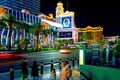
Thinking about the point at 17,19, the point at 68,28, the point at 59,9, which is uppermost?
the point at 59,9

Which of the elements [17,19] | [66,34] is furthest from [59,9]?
[17,19]

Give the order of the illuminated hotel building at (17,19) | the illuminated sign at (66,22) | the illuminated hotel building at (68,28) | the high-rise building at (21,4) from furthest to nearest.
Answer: the illuminated sign at (66,22)
the illuminated hotel building at (68,28)
the high-rise building at (21,4)
the illuminated hotel building at (17,19)

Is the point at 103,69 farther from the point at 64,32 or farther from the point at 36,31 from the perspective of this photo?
the point at 64,32

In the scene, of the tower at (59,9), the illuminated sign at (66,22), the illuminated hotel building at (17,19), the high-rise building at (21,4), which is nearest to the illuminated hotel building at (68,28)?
the illuminated sign at (66,22)

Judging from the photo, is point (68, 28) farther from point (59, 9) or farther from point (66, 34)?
point (59, 9)

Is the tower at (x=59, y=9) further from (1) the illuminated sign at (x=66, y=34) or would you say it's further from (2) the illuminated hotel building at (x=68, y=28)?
(1) the illuminated sign at (x=66, y=34)

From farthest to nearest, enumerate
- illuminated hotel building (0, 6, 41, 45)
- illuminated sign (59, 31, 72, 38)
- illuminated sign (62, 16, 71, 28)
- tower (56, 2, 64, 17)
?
tower (56, 2, 64, 17), illuminated sign (62, 16, 71, 28), illuminated sign (59, 31, 72, 38), illuminated hotel building (0, 6, 41, 45)

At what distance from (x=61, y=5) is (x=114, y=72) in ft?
575

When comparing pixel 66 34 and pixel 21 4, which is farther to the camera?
pixel 21 4

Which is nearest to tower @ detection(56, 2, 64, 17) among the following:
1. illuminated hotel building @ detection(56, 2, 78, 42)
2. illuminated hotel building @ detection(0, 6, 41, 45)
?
illuminated hotel building @ detection(56, 2, 78, 42)

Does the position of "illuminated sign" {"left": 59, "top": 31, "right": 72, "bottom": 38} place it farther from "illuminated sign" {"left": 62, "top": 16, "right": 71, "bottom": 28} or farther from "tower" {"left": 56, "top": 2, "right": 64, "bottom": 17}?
"tower" {"left": 56, "top": 2, "right": 64, "bottom": 17}

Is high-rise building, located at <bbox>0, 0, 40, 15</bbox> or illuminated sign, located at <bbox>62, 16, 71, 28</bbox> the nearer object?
high-rise building, located at <bbox>0, 0, 40, 15</bbox>

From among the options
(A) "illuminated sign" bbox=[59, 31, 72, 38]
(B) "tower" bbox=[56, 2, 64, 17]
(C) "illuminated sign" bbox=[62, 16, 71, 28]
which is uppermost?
(B) "tower" bbox=[56, 2, 64, 17]

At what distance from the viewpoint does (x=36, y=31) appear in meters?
73.4
